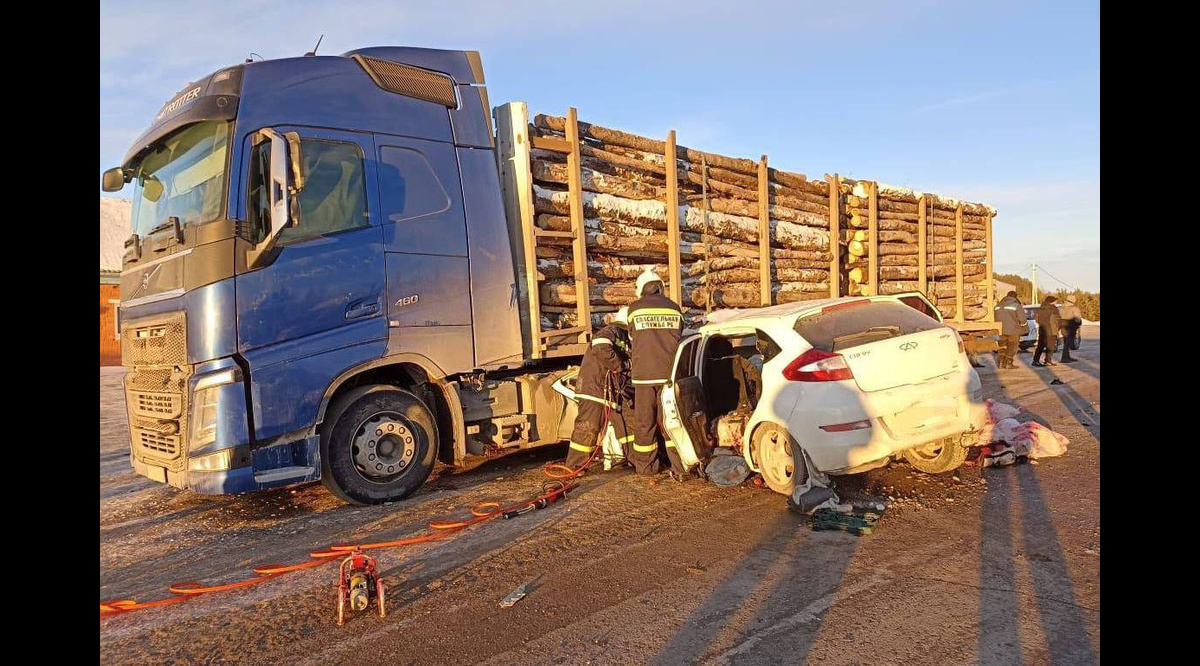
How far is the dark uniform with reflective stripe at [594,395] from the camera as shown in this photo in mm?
6348

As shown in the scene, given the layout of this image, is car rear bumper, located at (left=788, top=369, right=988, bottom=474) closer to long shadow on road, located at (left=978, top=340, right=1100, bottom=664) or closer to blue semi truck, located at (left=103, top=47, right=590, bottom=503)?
long shadow on road, located at (left=978, top=340, right=1100, bottom=664)

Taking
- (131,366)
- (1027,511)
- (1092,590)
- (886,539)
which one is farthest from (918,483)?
(131,366)

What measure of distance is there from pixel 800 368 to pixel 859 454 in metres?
0.70

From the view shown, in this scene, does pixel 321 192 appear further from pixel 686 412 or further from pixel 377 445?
pixel 686 412

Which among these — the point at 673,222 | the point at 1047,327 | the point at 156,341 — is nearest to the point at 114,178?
the point at 156,341

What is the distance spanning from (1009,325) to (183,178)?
15.5 meters

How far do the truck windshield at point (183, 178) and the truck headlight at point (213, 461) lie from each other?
1.70 metres

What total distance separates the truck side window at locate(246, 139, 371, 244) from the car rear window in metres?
3.57

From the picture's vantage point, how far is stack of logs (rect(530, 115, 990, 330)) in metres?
6.95

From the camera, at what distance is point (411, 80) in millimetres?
6059

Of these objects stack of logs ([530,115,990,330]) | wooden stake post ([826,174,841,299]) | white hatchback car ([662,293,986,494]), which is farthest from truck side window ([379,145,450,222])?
wooden stake post ([826,174,841,299])

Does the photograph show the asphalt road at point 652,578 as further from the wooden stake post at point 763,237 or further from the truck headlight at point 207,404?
the wooden stake post at point 763,237

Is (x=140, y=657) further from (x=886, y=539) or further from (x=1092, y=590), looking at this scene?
(x=1092, y=590)

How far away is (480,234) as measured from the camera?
20.4 ft
